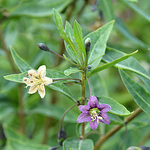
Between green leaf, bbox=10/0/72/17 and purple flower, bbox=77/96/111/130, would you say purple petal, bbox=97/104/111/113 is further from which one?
green leaf, bbox=10/0/72/17

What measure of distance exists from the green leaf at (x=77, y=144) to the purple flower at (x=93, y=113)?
95 millimetres

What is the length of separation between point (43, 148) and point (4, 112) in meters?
0.48

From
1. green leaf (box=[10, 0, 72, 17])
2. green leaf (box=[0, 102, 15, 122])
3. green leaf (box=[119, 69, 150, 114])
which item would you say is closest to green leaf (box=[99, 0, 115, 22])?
green leaf (box=[10, 0, 72, 17])

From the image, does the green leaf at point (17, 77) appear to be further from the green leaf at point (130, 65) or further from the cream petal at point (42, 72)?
the green leaf at point (130, 65)

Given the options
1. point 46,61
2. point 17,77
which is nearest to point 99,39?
point 17,77

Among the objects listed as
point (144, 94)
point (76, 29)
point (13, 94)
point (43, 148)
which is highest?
point (76, 29)

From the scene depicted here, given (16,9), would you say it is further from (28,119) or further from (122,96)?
(122,96)

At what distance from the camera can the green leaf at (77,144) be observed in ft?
2.95

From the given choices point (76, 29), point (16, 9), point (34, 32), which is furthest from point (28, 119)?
point (76, 29)

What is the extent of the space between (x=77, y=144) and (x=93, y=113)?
15 centimetres

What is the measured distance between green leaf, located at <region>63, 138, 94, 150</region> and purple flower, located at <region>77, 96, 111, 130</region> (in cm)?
10

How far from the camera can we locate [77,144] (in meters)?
0.93

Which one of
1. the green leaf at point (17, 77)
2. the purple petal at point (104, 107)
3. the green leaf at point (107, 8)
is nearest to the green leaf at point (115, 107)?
the purple petal at point (104, 107)

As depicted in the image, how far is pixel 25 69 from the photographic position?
96cm
